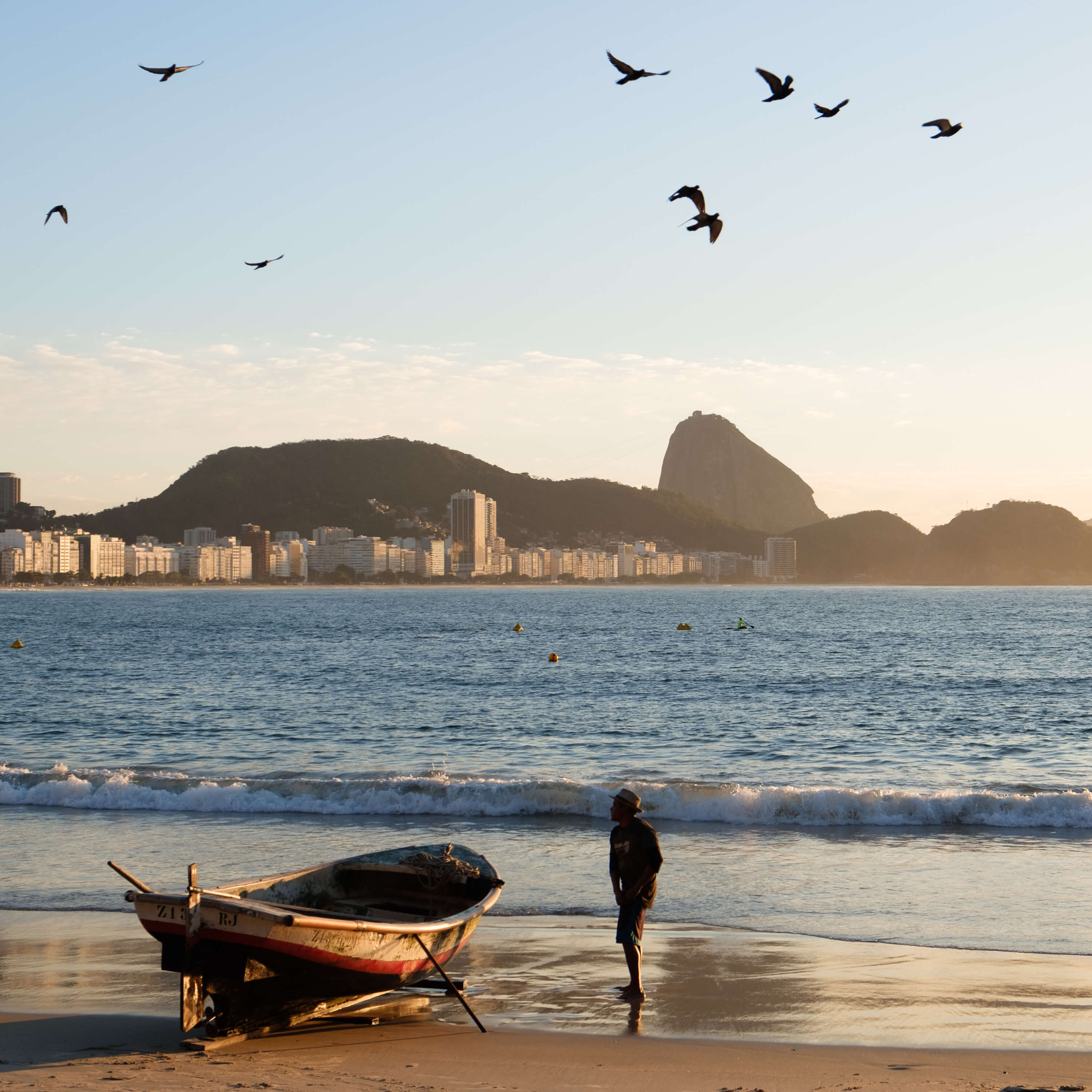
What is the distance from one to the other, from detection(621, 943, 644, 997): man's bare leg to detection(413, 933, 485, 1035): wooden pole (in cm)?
126

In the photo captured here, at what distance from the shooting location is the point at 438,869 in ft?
33.0

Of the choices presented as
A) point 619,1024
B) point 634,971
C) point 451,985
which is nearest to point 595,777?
point 634,971

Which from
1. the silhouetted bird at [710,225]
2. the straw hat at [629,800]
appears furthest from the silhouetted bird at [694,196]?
the straw hat at [629,800]

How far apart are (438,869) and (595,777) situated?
11.4 metres

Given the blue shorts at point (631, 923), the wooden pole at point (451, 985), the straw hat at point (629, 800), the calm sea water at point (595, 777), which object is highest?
the straw hat at point (629, 800)

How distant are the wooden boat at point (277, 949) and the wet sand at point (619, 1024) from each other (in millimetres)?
293

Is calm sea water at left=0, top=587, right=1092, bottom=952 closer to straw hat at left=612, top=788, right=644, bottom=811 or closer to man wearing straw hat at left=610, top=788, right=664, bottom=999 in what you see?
man wearing straw hat at left=610, top=788, right=664, bottom=999

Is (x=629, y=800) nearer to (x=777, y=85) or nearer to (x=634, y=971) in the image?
(x=634, y=971)

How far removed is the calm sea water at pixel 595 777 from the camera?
41.1 ft

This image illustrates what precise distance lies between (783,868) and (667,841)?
2.15 metres

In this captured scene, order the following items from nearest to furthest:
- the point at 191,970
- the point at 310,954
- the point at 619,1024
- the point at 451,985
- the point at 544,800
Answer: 1. the point at 191,970
2. the point at 310,954
3. the point at 619,1024
4. the point at 451,985
5. the point at 544,800

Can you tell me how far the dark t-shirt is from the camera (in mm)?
8734

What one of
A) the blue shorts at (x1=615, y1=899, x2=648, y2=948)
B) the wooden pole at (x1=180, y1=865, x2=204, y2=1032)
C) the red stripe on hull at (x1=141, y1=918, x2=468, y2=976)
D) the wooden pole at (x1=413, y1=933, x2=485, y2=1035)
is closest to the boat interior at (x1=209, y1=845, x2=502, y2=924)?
the wooden pole at (x1=413, y1=933, x2=485, y2=1035)

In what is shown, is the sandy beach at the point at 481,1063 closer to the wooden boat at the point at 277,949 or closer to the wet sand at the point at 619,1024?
the wet sand at the point at 619,1024
